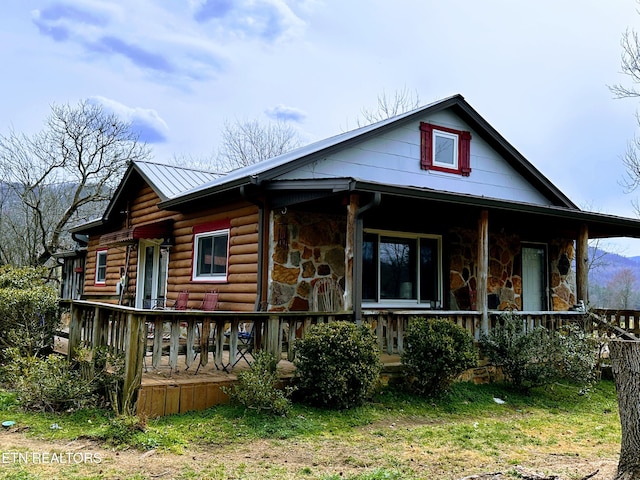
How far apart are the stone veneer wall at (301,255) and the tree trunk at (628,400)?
215 inches

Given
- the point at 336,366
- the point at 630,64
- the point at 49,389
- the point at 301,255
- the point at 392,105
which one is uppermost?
the point at 392,105

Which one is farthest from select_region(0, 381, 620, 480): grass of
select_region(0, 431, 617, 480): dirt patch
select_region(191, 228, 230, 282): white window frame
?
select_region(191, 228, 230, 282): white window frame

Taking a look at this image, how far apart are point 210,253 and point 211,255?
6cm

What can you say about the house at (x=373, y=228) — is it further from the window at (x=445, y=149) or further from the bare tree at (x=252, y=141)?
the bare tree at (x=252, y=141)

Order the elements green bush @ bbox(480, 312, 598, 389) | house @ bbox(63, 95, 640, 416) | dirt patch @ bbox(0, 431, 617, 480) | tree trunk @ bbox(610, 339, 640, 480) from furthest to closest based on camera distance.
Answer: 1. green bush @ bbox(480, 312, 598, 389)
2. house @ bbox(63, 95, 640, 416)
3. dirt patch @ bbox(0, 431, 617, 480)
4. tree trunk @ bbox(610, 339, 640, 480)

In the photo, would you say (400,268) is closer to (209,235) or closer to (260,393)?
(209,235)

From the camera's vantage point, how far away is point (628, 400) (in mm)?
4023

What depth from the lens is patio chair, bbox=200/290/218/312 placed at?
9.84m

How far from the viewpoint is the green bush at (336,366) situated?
617cm

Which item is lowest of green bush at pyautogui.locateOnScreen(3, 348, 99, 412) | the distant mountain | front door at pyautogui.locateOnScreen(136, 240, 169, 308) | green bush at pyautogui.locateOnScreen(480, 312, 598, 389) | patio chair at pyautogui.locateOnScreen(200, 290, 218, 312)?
green bush at pyautogui.locateOnScreen(3, 348, 99, 412)

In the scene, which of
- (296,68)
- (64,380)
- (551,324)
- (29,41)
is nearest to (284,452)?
(64,380)

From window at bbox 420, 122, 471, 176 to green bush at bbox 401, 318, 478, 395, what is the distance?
4686mm

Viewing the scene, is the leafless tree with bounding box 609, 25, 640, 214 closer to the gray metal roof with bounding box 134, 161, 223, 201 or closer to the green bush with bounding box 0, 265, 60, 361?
the gray metal roof with bounding box 134, 161, 223, 201

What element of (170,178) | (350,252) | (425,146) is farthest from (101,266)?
(350,252)
